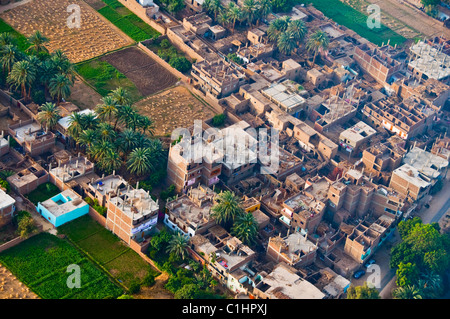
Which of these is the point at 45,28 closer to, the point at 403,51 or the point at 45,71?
the point at 45,71

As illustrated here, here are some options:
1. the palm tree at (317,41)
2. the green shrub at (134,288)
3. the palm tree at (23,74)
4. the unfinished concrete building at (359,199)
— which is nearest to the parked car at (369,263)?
the unfinished concrete building at (359,199)

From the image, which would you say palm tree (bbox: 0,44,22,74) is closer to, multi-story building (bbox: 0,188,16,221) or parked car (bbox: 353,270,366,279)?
multi-story building (bbox: 0,188,16,221)

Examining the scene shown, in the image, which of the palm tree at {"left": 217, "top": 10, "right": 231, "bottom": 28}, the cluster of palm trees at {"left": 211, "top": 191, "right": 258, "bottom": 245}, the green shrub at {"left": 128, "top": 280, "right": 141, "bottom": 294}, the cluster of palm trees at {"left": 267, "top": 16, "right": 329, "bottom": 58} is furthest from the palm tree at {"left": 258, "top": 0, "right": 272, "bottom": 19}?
the green shrub at {"left": 128, "top": 280, "right": 141, "bottom": 294}

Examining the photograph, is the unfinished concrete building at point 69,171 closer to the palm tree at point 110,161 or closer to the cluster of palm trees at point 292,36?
the palm tree at point 110,161

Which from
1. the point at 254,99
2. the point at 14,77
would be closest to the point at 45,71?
the point at 14,77

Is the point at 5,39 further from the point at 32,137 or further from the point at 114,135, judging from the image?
the point at 114,135

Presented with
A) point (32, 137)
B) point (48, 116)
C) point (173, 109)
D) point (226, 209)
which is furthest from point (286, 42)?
point (32, 137)
